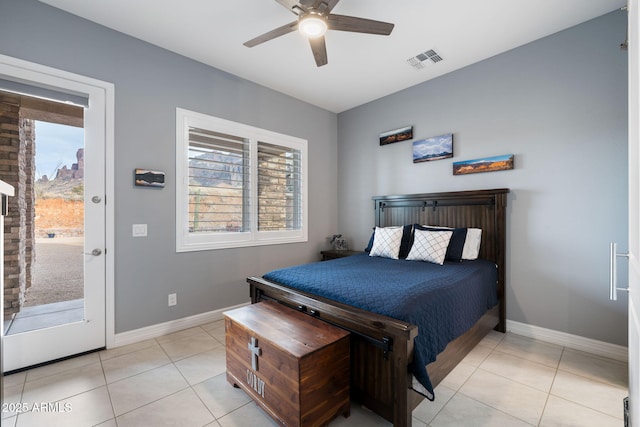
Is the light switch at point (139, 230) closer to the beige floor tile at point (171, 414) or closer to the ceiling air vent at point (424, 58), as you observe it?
the beige floor tile at point (171, 414)

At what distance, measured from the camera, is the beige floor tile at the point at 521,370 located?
210cm

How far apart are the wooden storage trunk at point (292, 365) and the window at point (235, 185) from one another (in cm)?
155

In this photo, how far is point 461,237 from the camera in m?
3.05

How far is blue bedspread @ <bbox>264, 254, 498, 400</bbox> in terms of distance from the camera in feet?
5.65

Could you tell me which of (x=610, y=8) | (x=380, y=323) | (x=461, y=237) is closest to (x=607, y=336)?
(x=461, y=237)

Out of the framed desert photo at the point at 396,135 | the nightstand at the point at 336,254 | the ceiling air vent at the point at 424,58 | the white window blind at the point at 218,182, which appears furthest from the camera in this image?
the nightstand at the point at 336,254

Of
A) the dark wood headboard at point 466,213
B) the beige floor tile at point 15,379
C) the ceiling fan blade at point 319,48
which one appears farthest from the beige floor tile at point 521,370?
the beige floor tile at point 15,379

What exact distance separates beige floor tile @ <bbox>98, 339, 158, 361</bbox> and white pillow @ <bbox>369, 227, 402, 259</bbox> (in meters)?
2.47

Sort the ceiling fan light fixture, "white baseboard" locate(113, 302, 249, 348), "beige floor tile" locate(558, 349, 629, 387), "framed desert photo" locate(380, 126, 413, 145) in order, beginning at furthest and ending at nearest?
"framed desert photo" locate(380, 126, 413, 145) → "white baseboard" locate(113, 302, 249, 348) → "beige floor tile" locate(558, 349, 629, 387) → the ceiling fan light fixture

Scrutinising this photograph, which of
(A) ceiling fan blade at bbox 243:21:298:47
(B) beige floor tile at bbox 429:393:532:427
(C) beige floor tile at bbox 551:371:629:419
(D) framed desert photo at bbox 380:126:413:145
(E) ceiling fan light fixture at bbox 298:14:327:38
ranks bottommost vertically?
(B) beige floor tile at bbox 429:393:532:427

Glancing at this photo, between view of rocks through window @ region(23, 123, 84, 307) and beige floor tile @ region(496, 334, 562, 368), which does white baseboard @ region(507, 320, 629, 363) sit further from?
view of rocks through window @ region(23, 123, 84, 307)

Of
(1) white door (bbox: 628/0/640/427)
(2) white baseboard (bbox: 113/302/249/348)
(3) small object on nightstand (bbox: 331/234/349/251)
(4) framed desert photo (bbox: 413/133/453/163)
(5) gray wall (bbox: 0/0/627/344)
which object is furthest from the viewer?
(3) small object on nightstand (bbox: 331/234/349/251)

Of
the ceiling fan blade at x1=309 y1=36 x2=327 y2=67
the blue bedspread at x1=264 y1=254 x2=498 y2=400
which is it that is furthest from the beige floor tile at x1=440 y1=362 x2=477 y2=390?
the ceiling fan blade at x1=309 y1=36 x2=327 y2=67

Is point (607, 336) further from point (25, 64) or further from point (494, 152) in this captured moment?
point (25, 64)
